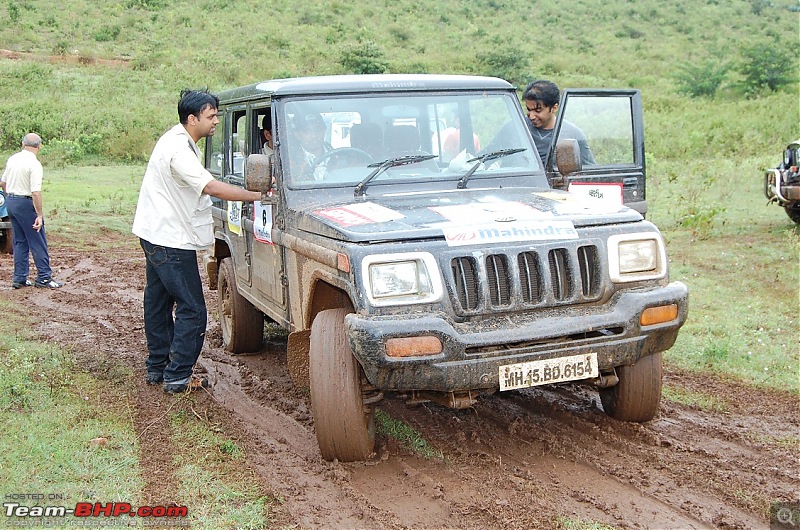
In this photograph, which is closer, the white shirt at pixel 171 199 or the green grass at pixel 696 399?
the green grass at pixel 696 399

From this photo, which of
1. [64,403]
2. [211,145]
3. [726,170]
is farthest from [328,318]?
[726,170]

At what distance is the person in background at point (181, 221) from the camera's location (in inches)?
204

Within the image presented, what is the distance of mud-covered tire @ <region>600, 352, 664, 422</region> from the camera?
4445mm

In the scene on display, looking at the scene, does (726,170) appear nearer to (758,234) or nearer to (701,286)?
(758,234)

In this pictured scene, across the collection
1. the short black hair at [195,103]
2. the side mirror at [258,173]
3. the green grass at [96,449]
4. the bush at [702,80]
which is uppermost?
the bush at [702,80]

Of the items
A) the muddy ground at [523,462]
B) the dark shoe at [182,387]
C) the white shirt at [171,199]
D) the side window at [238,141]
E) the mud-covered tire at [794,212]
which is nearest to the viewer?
the muddy ground at [523,462]

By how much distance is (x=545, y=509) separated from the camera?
11.7 ft

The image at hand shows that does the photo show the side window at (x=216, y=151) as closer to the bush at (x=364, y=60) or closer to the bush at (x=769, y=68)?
the bush at (x=364, y=60)

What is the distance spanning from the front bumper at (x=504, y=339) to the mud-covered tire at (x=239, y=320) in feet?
8.97

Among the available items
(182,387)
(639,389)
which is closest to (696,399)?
(639,389)

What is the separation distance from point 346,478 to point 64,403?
6.90ft

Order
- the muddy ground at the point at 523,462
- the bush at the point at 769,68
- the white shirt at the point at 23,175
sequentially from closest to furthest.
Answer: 1. the muddy ground at the point at 523,462
2. the white shirt at the point at 23,175
3. the bush at the point at 769,68

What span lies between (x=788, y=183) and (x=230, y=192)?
25.9ft

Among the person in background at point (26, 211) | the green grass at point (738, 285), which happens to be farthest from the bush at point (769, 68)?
the person in background at point (26, 211)
